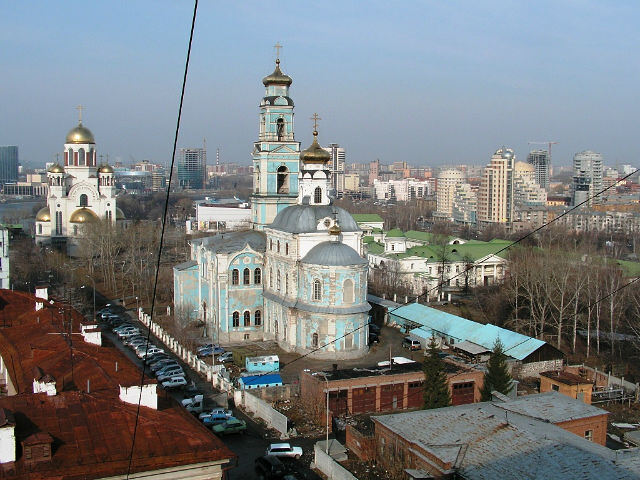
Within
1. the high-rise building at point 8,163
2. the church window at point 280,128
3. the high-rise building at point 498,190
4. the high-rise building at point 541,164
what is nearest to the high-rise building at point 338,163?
the high-rise building at point 541,164

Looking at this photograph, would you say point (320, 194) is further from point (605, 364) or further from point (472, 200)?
point (472, 200)

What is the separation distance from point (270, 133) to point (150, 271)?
1557cm

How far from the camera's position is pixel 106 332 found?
29234mm

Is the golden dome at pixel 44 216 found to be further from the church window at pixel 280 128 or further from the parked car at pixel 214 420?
the parked car at pixel 214 420

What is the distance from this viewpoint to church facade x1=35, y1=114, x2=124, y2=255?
49.2m

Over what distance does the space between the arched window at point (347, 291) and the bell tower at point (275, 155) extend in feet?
19.6

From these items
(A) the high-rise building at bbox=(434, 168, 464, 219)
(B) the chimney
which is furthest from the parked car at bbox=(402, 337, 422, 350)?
(A) the high-rise building at bbox=(434, 168, 464, 219)

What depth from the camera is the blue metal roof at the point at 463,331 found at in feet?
76.6

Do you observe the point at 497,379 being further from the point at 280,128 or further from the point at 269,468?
the point at 280,128

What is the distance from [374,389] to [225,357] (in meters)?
7.36

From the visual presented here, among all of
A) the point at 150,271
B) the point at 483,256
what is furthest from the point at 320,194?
the point at 483,256

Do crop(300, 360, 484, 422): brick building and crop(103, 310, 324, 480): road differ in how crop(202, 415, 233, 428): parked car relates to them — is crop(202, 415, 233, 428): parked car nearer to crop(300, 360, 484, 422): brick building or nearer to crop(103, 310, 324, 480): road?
crop(103, 310, 324, 480): road

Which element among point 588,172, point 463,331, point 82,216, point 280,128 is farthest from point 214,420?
point 588,172

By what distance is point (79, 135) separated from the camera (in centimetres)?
4962
